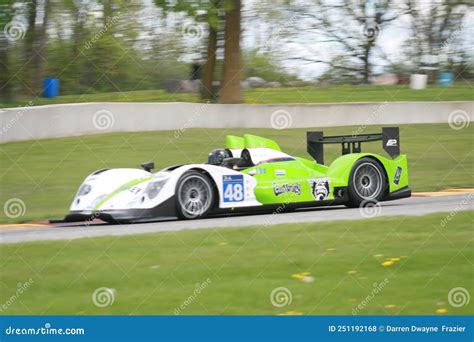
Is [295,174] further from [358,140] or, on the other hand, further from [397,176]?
[397,176]

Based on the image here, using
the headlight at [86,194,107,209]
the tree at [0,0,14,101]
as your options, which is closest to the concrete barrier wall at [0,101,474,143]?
the tree at [0,0,14,101]

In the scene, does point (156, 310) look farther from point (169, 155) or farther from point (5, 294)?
point (169, 155)

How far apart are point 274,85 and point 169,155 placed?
28.6ft

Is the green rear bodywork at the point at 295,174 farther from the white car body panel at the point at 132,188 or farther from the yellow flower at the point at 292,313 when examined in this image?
the yellow flower at the point at 292,313

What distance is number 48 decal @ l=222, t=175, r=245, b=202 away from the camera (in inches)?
436

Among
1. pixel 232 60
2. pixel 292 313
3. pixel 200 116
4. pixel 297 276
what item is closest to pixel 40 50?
pixel 232 60

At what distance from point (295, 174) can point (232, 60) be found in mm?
11251

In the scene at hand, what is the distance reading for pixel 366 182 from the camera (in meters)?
12.3

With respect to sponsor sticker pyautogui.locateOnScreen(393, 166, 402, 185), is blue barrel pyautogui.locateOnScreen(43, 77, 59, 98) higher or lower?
higher

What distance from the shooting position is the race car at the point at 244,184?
10664 mm

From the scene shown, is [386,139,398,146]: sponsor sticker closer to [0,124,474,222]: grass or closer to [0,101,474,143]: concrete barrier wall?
[0,124,474,222]: grass

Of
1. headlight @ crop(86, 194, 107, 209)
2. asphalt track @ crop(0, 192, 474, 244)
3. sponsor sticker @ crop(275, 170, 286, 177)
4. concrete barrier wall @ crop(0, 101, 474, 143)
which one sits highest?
concrete barrier wall @ crop(0, 101, 474, 143)

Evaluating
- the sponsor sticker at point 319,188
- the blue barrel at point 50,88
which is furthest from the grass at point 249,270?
the blue barrel at point 50,88

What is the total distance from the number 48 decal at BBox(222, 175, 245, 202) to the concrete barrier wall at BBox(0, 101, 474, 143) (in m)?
7.46
